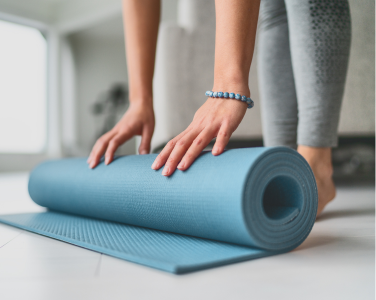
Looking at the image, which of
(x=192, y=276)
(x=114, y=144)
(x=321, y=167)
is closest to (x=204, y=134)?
(x=192, y=276)

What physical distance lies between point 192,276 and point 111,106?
700 centimetres

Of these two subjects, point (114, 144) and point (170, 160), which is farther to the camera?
point (114, 144)

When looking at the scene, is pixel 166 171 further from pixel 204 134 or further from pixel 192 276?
pixel 192 276

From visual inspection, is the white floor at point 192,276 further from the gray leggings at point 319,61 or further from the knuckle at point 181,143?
the gray leggings at point 319,61

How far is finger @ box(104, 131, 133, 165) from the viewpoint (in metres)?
1.07

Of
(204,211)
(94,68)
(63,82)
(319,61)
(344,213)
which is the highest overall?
(94,68)

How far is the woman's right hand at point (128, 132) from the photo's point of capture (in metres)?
1.12

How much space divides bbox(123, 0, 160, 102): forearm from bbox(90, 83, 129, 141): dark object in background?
Answer: 235 inches

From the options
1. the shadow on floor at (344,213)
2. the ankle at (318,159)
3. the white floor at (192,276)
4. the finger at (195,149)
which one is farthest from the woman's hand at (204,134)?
the shadow on floor at (344,213)

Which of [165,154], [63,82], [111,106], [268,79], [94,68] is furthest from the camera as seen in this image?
[94,68]

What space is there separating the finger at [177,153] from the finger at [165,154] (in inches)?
0.8

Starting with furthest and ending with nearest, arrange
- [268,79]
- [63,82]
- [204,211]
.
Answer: [63,82] < [268,79] < [204,211]

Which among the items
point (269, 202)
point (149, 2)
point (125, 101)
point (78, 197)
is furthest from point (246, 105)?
point (125, 101)

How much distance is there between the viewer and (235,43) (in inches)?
33.7
